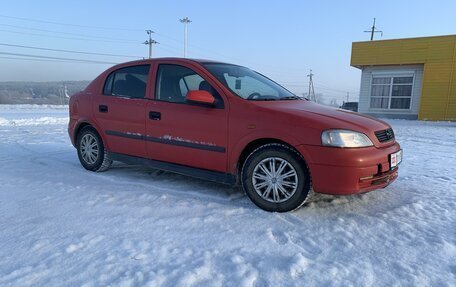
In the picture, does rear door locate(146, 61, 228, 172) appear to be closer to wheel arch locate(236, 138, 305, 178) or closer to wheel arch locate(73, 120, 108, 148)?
wheel arch locate(236, 138, 305, 178)

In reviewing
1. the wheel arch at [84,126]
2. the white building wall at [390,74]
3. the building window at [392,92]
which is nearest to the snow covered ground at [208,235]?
the wheel arch at [84,126]

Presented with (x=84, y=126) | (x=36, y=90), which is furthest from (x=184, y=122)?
(x=36, y=90)

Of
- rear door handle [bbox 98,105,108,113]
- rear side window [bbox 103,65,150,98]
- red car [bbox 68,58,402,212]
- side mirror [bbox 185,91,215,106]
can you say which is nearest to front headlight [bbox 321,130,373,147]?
red car [bbox 68,58,402,212]

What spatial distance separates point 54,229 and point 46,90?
286 ft

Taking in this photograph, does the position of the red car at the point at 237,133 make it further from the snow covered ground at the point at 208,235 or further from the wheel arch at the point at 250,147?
the snow covered ground at the point at 208,235

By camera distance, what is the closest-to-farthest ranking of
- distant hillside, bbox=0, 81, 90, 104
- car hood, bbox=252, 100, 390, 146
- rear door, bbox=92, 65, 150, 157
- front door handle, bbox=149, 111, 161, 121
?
1. car hood, bbox=252, 100, 390, 146
2. front door handle, bbox=149, 111, 161, 121
3. rear door, bbox=92, 65, 150, 157
4. distant hillside, bbox=0, 81, 90, 104

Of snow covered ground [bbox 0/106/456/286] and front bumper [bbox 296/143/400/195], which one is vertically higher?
front bumper [bbox 296/143/400/195]

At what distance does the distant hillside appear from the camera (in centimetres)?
7012

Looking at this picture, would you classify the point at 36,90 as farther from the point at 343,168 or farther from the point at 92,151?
the point at 343,168

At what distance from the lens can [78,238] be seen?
111 inches

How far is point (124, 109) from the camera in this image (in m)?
4.60

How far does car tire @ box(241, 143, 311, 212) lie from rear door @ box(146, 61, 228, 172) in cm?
39

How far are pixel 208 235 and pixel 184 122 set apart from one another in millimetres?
1543

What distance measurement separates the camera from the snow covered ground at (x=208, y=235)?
231 centimetres
